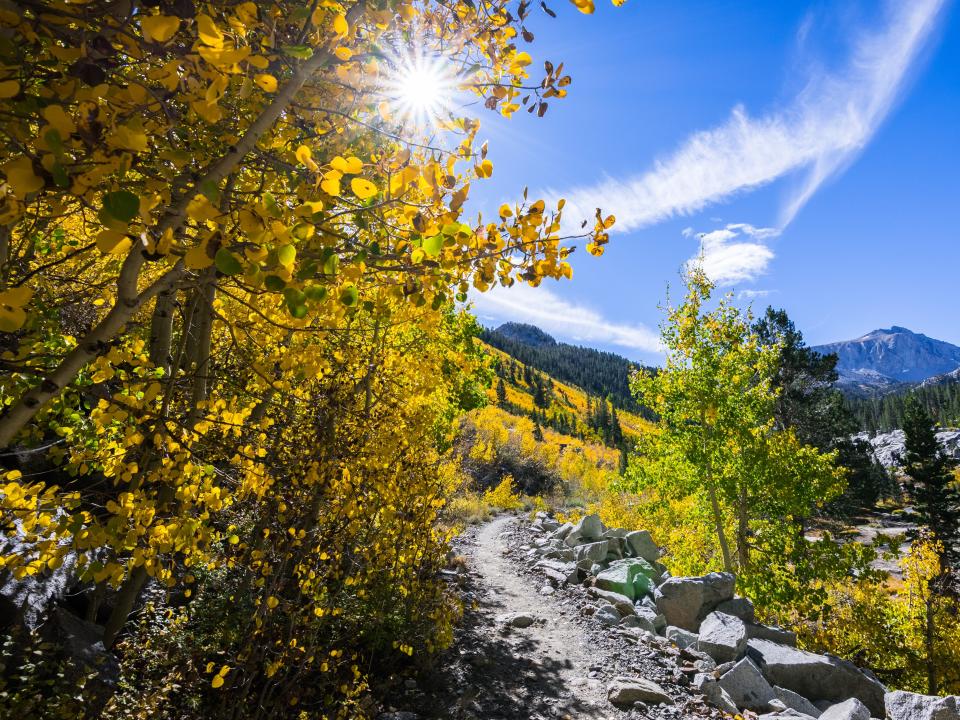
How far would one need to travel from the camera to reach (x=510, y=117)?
73.3 inches

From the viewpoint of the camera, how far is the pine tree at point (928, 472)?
83.1ft

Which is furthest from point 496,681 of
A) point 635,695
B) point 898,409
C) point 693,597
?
point 898,409

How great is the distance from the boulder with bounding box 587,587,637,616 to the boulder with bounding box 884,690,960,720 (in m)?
3.35

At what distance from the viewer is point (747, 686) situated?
17.5ft

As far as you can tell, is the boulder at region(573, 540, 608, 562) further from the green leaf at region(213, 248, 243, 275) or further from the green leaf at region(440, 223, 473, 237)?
the green leaf at region(213, 248, 243, 275)

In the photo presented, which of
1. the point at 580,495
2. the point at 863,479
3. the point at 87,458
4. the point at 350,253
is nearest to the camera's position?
the point at 350,253

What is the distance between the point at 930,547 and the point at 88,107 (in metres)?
13.5

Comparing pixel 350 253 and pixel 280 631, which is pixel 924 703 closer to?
pixel 280 631

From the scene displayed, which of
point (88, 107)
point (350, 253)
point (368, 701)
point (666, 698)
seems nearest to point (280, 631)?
point (368, 701)

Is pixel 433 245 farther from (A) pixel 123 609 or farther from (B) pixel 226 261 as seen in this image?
(A) pixel 123 609

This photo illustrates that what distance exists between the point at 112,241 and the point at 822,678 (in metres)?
8.10

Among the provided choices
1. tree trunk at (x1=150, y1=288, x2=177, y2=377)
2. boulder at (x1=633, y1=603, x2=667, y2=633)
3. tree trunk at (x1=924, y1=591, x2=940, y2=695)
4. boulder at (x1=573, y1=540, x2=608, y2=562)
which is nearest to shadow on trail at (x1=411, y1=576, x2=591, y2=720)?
boulder at (x1=633, y1=603, x2=667, y2=633)

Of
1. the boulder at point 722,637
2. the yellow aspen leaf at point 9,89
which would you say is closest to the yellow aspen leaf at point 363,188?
the yellow aspen leaf at point 9,89

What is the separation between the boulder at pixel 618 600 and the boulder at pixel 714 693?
7.54 ft
